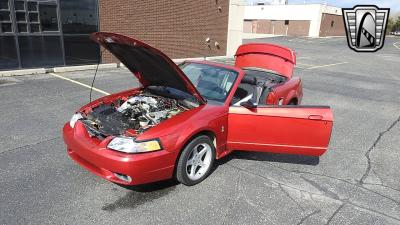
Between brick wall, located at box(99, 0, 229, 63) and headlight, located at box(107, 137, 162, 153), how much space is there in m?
10.2

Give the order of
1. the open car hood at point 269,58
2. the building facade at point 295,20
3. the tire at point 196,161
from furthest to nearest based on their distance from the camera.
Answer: the building facade at point 295,20
the open car hood at point 269,58
the tire at point 196,161

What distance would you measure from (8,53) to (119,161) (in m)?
9.22

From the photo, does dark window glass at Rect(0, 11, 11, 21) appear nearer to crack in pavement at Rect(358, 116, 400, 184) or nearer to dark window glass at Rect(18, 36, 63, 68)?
dark window glass at Rect(18, 36, 63, 68)

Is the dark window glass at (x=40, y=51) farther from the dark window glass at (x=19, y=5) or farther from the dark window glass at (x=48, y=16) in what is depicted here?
the dark window glass at (x=19, y=5)

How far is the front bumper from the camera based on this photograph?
3447 mm

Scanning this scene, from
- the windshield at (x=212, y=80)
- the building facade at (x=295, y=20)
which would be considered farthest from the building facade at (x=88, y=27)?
the building facade at (x=295, y=20)

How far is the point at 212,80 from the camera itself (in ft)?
15.8

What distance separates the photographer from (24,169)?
14.3 feet

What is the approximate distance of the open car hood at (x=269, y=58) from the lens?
6.74 meters

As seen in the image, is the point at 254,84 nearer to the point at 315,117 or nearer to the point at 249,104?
the point at 249,104

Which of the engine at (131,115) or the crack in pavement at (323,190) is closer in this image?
the engine at (131,115)

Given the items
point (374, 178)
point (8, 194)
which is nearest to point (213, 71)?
point (374, 178)

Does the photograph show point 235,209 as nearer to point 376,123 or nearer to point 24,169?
point 24,169

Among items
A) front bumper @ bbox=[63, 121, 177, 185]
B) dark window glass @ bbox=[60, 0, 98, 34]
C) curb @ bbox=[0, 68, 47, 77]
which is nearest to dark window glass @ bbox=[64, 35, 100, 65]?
dark window glass @ bbox=[60, 0, 98, 34]
